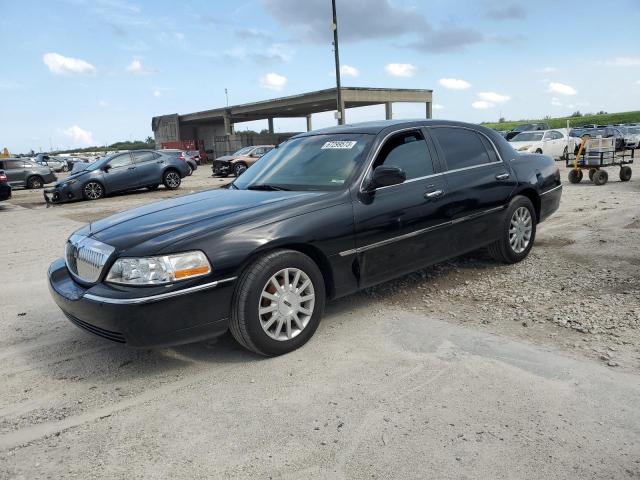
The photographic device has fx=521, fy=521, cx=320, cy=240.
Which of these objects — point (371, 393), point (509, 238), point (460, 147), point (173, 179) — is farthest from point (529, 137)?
point (371, 393)

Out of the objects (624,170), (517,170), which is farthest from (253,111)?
(517,170)

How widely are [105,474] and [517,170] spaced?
15.6ft

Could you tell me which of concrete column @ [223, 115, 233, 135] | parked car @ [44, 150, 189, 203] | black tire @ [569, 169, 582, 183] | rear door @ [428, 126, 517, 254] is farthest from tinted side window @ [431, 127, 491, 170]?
concrete column @ [223, 115, 233, 135]

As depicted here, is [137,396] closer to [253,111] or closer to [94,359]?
[94,359]

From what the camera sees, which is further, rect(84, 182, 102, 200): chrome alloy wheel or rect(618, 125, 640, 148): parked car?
rect(618, 125, 640, 148): parked car

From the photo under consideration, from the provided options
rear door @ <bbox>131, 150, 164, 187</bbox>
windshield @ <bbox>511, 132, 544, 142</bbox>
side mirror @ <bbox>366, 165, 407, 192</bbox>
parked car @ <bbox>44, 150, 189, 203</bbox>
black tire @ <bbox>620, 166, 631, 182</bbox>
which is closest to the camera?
side mirror @ <bbox>366, 165, 407, 192</bbox>

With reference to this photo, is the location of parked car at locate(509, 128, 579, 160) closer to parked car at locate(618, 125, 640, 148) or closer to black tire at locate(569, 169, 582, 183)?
black tire at locate(569, 169, 582, 183)

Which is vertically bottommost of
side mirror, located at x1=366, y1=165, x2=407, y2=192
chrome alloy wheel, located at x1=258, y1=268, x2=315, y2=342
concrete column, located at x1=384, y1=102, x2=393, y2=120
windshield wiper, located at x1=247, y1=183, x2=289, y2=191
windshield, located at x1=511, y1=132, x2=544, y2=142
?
chrome alloy wheel, located at x1=258, y1=268, x2=315, y2=342

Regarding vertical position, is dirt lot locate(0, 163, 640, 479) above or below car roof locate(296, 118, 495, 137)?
below

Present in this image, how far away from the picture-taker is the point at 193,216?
12.1ft

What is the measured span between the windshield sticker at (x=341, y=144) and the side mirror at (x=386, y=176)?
1.64ft

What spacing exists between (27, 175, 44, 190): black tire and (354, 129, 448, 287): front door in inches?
948

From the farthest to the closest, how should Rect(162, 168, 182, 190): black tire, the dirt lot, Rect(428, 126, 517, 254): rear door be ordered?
Rect(162, 168, 182, 190): black tire → Rect(428, 126, 517, 254): rear door → the dirt lot

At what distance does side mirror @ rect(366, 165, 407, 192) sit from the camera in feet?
13.0
